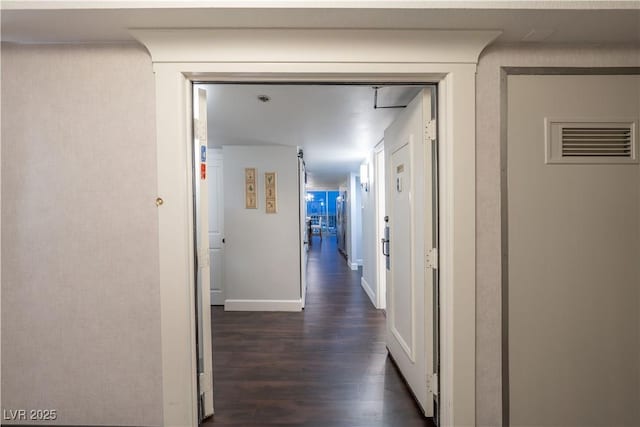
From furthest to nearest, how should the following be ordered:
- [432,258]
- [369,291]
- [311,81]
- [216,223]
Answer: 1. [369,291]
2. [216,223]
3. [432,258]
4. [311,81]

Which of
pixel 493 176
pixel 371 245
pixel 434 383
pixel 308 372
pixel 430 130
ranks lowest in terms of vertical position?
pixel 308 372

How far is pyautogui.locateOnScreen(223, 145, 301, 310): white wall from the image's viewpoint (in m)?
3.77

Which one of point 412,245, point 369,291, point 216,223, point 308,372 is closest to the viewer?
point 412,245

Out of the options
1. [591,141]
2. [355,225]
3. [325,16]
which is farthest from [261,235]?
[591,141]

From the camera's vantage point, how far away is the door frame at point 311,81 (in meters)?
1.33

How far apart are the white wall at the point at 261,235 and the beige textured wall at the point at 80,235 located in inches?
92.0

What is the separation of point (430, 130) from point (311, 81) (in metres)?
0.73

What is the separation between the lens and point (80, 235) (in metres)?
1.42

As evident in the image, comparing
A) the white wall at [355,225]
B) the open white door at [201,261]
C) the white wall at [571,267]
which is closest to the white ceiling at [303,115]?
the open white door at [201,261]

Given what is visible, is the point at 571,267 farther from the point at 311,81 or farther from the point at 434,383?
the point at 311,81

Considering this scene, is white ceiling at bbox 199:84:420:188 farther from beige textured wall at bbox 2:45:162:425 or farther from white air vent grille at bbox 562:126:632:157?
white air vent grille at bbox 562:126:632:157

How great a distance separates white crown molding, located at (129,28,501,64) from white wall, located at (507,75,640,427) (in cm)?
38

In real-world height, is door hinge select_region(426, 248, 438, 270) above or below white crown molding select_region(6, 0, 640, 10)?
below

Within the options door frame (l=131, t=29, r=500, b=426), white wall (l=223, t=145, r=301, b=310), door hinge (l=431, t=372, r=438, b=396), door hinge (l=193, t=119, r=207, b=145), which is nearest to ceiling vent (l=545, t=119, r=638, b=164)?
door frame (l=131, t=29, r=500, b=426)
